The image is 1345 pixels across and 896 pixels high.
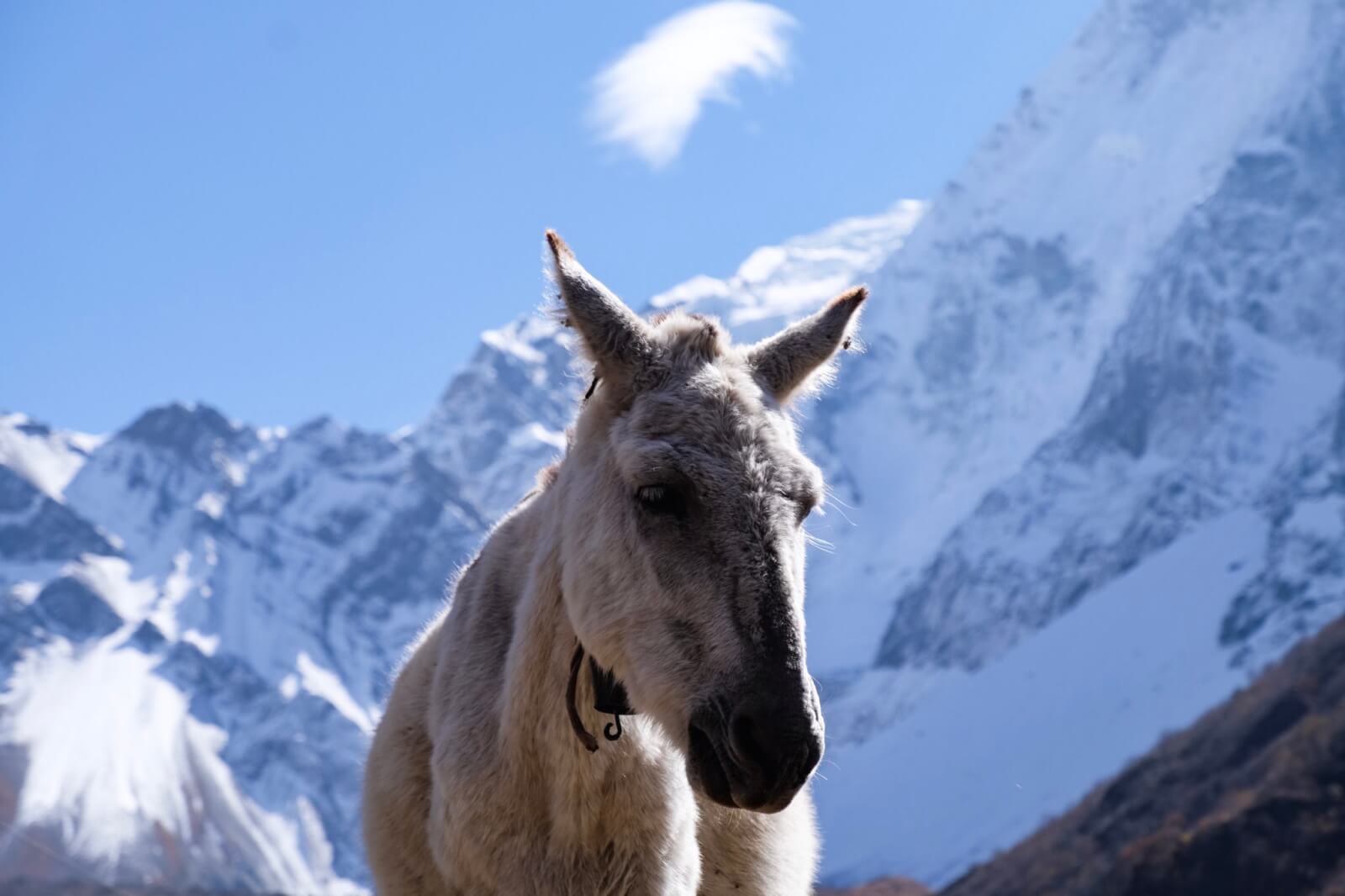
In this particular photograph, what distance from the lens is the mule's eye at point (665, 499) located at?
5.08 meters

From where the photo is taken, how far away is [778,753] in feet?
15.1

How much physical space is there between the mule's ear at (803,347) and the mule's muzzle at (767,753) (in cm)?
140

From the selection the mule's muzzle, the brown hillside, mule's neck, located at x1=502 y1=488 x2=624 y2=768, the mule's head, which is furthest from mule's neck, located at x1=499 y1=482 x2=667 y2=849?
the brown hillside

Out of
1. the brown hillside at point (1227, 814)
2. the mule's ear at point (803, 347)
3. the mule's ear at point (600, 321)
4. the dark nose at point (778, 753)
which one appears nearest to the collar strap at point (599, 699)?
the dark nose at point (778, 753)

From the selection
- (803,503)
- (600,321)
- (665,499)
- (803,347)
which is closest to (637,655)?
(665,499)

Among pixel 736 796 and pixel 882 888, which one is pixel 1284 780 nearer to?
pixel 882 888

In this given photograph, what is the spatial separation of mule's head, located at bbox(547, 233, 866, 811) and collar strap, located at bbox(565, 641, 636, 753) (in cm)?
16

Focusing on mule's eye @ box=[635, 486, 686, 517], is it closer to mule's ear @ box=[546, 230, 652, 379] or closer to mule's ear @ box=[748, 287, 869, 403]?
mule's ear @ box=[546, 230, 652, 379]

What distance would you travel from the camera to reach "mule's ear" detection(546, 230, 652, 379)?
5430mm

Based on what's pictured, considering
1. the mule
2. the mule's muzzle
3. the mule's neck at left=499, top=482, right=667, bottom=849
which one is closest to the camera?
the mule's muzzle

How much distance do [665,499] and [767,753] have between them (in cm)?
93

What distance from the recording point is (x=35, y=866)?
13.9 metres

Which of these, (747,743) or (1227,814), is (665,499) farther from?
(1227,814)

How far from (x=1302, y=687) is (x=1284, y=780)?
1323 centimetres
